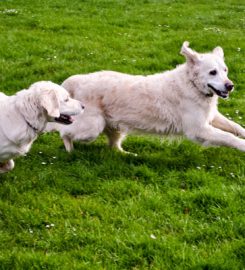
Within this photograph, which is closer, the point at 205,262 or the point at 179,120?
the point at 205,262

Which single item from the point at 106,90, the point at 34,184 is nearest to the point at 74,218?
the point at 34,184

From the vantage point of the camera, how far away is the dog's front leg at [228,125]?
7531 millimetres

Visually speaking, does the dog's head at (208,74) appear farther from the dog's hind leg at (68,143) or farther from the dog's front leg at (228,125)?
the dog's hind leg at (68,143)

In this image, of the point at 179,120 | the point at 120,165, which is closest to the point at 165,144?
the point at 179,120

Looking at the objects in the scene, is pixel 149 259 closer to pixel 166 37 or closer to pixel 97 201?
pixel 97 201

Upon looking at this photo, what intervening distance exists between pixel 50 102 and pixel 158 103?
1871mm

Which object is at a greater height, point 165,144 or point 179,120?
point 179,120

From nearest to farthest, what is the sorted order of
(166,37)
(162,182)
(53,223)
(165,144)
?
(53,223)
(162,182)
(165,144)
(166,37)

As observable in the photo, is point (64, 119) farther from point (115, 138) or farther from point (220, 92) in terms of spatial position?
point (220, 92)

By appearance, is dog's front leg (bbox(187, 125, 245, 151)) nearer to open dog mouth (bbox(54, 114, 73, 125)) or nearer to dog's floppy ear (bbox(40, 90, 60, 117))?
open dog mouth (bbox(54, 114, 73, 125))

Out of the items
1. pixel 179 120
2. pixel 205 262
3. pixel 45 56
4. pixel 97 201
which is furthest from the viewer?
pixel 45 56

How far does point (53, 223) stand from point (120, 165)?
1600 millimetres

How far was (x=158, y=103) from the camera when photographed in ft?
24.2

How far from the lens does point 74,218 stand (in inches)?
227
